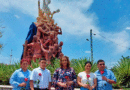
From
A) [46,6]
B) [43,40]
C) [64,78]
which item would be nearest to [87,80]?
[64,78]

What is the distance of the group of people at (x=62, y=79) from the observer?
3.18 m

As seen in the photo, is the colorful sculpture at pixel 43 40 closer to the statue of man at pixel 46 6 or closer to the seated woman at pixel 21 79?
the statue of man at pixel 46 6

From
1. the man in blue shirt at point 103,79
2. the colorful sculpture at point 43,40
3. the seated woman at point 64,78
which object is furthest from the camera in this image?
the colorful sculpture at point 43,40

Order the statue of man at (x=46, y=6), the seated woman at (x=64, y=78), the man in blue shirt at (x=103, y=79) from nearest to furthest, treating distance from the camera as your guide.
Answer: the seated woman at (x=64, y=78), the man in blue shirt at (x=103, y=79), the statue of man at (x=46, y=6)

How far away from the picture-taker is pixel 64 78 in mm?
3189

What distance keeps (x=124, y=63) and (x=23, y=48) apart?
28.4ft

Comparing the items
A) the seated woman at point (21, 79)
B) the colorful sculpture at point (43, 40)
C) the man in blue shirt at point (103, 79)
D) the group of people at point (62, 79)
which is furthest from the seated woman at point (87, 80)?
the colorful sculpture at point (43, 40)

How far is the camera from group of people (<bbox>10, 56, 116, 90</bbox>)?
3.18 meters

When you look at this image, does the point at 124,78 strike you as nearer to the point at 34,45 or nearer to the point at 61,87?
the point at 61,87

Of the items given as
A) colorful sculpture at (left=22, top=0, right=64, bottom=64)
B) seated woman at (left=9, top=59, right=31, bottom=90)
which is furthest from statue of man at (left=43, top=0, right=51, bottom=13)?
seated woman at (left=9, top=59, right=31, bottom=90)

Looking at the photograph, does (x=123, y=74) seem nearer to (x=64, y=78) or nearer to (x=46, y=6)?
(x=64, y=78)

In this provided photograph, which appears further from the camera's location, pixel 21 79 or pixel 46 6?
pixel 46 6

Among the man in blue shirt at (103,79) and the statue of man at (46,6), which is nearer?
the man in blue shirt at (103,79)

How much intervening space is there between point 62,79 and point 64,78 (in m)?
0.05
